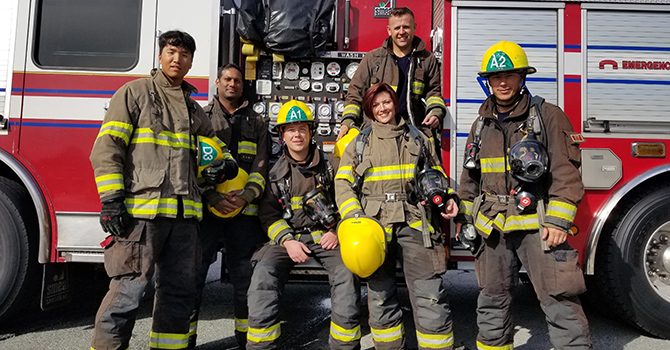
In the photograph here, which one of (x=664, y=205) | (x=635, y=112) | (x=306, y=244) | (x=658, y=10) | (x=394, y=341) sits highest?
(x=658, y=10)

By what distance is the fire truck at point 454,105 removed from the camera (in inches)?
143

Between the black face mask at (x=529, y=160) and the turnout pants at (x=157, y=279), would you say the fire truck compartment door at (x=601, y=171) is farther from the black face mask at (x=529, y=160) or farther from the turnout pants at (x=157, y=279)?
the turnout pants at (x=157, y=279)

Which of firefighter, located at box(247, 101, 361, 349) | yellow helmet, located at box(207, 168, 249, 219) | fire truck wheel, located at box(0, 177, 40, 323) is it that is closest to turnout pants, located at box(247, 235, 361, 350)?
firefighter, located at box(247, 101, 361, 349)

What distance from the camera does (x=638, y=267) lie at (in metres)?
3.62

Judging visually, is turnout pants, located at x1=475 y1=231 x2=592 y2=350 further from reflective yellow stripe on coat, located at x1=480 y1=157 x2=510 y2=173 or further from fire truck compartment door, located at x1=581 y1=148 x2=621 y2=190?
fire truck compartment door, located at x1=581 y1=148 x2=621 y2=190

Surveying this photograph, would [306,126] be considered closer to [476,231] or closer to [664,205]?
[476,231]

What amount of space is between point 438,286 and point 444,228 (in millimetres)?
922

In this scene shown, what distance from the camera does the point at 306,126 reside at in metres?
3.51

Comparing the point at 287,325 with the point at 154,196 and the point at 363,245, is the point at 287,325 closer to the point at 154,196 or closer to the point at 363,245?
the point at 363,245

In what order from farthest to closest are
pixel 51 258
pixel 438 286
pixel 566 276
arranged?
pixel 51 258
pixel 438 286
pixel 566 276

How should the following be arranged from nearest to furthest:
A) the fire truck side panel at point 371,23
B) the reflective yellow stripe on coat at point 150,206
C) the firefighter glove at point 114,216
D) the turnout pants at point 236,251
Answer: the firefighter glove at point 114,216 < the reflective yellow stripe on coat at point 150,206 < the turnout pants at point 236,251 < the fire truck side panel at point 371,23

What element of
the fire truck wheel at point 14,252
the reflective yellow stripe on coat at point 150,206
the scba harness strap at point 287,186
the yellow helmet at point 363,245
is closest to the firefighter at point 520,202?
the yellow helmet at point 363,245

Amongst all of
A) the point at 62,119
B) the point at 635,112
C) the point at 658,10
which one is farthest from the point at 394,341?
the point at 658,10

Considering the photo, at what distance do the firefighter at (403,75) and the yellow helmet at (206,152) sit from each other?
1.19 metres
